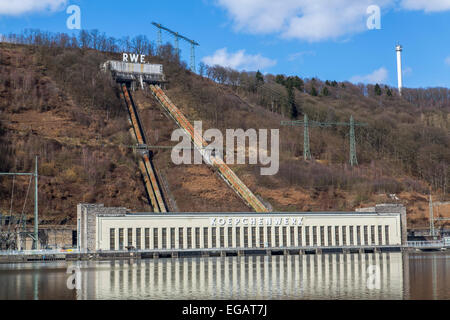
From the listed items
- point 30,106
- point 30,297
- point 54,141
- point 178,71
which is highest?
point 178,71

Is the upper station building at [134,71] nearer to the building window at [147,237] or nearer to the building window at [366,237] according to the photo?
the building window at [147,237]

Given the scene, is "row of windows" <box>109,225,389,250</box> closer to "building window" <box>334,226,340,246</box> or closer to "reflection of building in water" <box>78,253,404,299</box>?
"building window" <box>334,226,340,246</box>

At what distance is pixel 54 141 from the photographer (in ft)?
356

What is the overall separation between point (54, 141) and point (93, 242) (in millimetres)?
38917

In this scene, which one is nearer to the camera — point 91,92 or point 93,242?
point 93,242

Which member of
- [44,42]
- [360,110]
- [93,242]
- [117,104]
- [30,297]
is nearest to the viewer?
[30,297]

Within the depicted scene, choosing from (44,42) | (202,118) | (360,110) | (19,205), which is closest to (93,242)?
(19,205)

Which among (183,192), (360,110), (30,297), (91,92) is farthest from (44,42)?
(30,297)

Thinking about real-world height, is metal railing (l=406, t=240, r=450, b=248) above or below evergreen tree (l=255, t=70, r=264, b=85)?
below

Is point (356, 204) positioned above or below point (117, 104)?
below

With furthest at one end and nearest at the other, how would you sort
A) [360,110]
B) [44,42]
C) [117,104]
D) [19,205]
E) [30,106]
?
[360,110] < [44,42] < [117,104] < [30,106] < [19,205]

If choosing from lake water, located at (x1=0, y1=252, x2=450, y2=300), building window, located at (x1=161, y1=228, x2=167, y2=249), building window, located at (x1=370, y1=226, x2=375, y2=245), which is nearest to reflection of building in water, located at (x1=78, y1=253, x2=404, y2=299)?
lake water, located at (x1=0, y1=252, x2=450, y2=300)

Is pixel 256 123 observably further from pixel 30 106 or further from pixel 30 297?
pixel 30 297

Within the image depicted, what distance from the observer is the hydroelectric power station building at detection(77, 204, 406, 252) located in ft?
248
